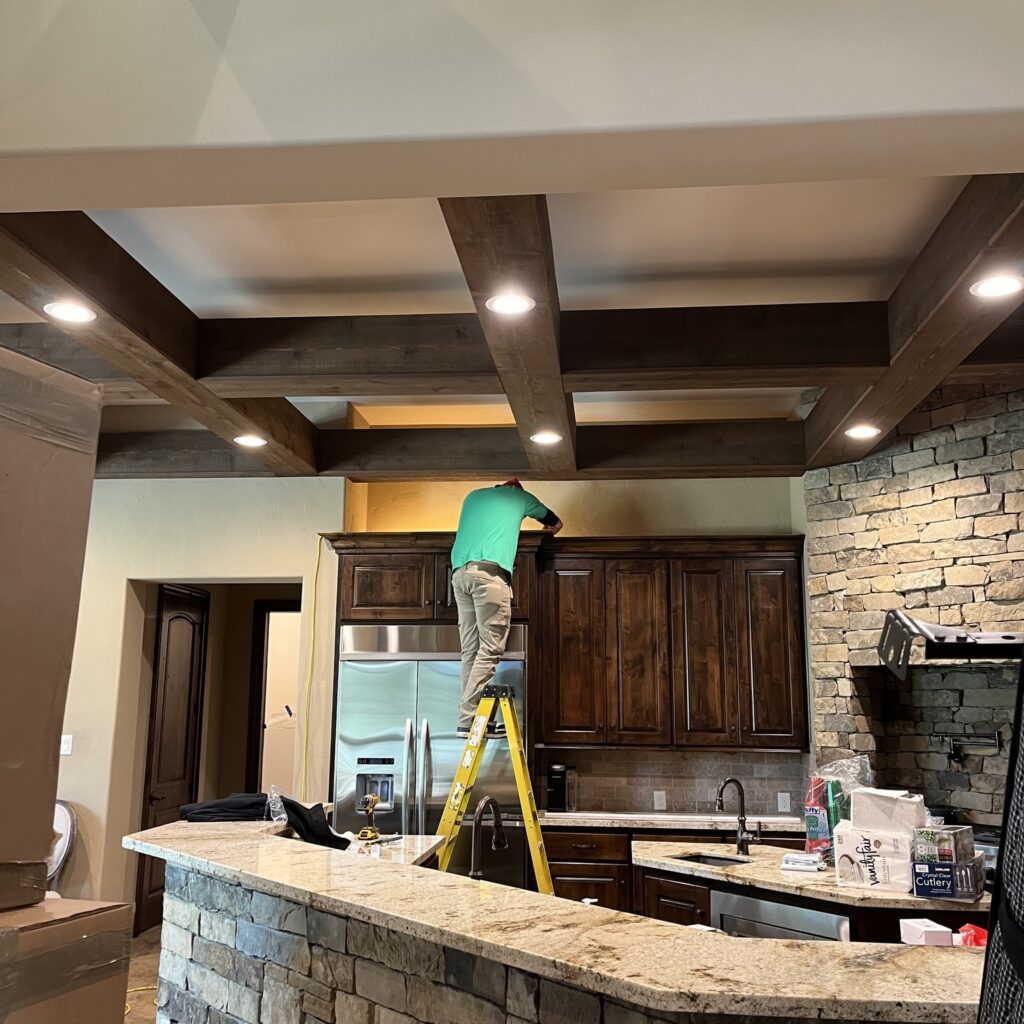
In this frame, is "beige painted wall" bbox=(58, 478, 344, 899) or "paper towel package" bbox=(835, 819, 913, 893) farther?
"beige painted wall" bbox=(58, 478, 344, 899)

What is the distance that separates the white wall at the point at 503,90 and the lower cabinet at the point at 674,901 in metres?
3.55

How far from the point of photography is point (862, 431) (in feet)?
15.4

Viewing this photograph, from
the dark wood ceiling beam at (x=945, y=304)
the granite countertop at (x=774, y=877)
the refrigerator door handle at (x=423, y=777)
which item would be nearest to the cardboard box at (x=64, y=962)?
the granite countertop at (x=774, y=877)

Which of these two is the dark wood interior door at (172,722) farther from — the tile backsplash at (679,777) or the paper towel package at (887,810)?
the paper towel package at (887,810)

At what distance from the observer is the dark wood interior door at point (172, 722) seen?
6305 millimetres

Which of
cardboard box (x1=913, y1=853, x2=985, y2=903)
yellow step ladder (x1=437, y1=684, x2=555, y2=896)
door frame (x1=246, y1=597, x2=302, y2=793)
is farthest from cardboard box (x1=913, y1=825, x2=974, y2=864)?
door frame (x1=246, y1=597, x2=302, y2=793)

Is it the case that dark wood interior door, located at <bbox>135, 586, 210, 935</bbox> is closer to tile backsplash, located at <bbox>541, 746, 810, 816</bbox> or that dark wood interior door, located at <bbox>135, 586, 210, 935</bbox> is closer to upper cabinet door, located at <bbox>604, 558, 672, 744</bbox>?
tile backsplash, located at <bbox>541, 746, 810, 816</bbox>

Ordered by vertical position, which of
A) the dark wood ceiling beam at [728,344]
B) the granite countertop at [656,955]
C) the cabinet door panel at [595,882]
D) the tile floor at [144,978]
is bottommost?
the tile floor at [144,978]

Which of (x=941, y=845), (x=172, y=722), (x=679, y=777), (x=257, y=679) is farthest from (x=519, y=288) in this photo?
(x=257, y=679)

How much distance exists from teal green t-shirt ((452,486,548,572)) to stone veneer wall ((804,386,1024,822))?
6.04 feet

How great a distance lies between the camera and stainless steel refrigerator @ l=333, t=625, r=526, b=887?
5297mm

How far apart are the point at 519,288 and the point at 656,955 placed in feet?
6.67

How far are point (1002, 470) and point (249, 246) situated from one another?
357 centimetres

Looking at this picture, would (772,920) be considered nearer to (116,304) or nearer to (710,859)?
(710,859)
